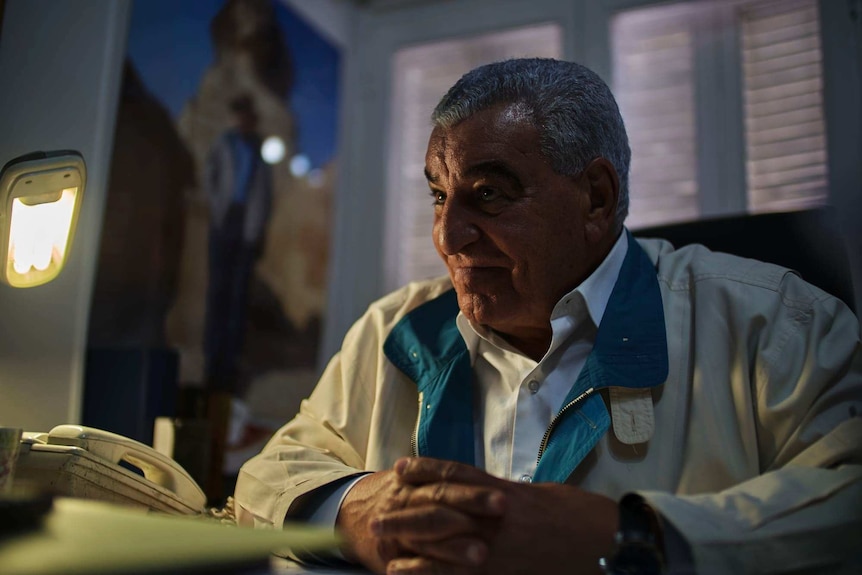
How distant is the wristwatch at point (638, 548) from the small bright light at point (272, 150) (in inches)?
80.6

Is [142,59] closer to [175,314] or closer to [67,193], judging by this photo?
[175,314]

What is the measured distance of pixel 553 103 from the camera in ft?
3.86

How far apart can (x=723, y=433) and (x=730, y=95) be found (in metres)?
1.87

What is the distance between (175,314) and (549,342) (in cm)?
129

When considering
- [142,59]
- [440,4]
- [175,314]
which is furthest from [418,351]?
[440,4]

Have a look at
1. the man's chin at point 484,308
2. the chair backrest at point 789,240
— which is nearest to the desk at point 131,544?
the man's chin at point 484,308

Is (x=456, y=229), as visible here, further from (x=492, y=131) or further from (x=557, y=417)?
(x=557, y=417)

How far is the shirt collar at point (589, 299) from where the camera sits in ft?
3.83

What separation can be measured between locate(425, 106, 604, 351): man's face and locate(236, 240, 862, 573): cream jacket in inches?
7.0

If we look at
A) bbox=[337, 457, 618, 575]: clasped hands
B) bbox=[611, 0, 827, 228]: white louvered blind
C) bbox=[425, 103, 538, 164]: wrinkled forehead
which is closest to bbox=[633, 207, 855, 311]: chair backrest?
bbox=[425, 103, 538, 164]: wrinkled forehead

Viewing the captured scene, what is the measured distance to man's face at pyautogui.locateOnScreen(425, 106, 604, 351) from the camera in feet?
3.76

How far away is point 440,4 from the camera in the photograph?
2.97 metres

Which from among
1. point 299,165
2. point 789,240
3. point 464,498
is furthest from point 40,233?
point 299,165

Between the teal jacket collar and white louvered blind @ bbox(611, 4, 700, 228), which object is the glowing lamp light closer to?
the teal jacket collar
